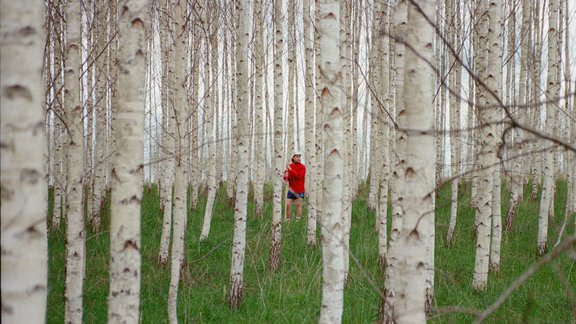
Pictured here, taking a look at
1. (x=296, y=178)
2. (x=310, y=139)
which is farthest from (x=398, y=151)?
(x=296, y=178)

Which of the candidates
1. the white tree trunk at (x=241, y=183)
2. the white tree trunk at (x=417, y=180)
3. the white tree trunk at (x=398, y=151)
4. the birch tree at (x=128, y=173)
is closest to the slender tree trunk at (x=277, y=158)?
the white tree trunk at (x=241, y=183)

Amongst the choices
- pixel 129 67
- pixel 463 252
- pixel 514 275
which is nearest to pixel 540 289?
pixel 514 275

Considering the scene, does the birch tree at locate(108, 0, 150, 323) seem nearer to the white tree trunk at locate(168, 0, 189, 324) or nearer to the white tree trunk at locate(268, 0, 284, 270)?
the white tree trunk at locate(168, 0, 189, 324)

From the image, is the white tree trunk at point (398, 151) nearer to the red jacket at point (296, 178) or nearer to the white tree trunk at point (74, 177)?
the white tree trunk at point (74, 177)

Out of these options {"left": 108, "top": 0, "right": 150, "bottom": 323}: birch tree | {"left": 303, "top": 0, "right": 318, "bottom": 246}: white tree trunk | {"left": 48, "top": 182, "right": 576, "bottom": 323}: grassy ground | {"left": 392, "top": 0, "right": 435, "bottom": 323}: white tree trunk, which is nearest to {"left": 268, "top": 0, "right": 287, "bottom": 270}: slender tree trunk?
{"left": 48, "top": 182, "right": 576, "bottom": 323}: grassy ground

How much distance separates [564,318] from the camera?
5.07m

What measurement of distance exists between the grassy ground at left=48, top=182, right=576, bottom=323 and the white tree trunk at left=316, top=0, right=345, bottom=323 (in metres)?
0.53

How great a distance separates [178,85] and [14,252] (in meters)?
3.52

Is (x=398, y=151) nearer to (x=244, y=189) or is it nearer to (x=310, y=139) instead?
(x=244, y=189)

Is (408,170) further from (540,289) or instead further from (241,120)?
(540,289)

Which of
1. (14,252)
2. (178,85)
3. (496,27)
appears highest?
(496,27)

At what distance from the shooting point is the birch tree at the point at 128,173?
93.6 inches

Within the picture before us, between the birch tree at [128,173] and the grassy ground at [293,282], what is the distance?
6.43ft

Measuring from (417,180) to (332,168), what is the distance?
4.13 feet
